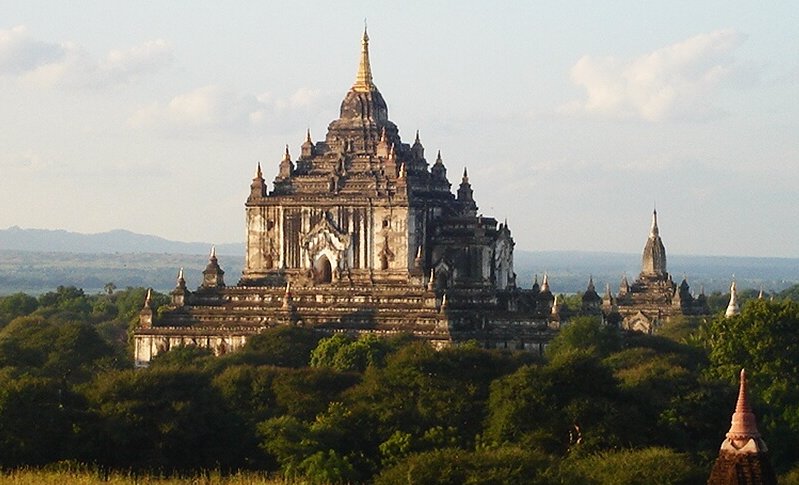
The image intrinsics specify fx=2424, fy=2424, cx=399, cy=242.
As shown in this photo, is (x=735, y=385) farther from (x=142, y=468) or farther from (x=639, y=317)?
(x=639, y=317)

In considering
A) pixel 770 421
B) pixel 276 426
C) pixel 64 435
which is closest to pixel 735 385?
pixel 770 421

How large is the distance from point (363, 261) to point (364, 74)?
9.36 m

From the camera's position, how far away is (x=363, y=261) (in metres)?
96.9

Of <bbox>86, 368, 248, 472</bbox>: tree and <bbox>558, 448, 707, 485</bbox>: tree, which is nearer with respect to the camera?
<bbox>558, 448, 707, 485</bbox>: tree

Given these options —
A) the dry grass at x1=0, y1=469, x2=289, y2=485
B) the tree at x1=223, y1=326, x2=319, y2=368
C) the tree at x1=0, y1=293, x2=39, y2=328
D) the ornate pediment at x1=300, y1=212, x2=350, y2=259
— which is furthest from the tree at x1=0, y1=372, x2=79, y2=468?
the tree at x1=0, y1=293, x2=39, y2=328

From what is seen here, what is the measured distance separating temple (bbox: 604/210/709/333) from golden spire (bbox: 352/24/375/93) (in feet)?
59.0

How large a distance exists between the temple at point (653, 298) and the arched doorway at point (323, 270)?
62.4ft

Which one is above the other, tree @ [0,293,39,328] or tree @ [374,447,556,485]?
tree @ [0,293,39,328]

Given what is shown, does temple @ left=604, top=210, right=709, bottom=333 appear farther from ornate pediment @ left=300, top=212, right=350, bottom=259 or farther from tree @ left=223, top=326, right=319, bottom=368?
tree @ left=223, top=326, right=319, bottom=368

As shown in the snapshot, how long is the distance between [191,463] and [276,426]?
2464 mm

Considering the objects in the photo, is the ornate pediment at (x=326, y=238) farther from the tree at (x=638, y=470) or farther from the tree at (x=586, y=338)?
the tree at (x=638, y=470)

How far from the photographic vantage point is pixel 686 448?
207 ft

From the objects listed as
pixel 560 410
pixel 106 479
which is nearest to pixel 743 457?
pixel 106 479

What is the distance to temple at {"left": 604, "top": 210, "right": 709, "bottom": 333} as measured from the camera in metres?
118
